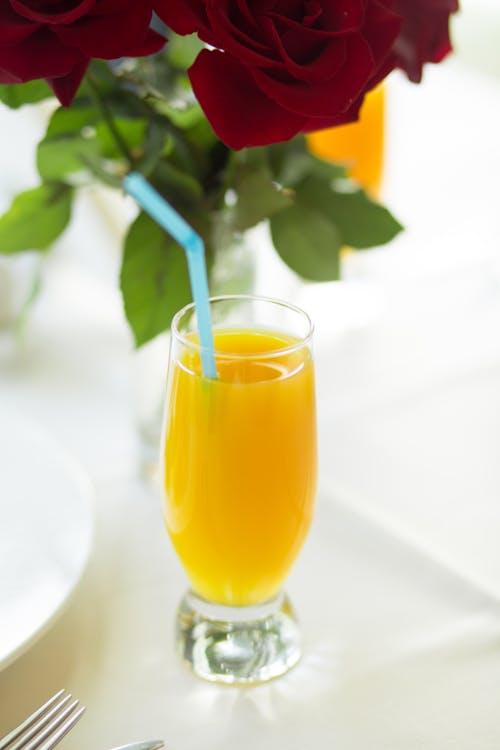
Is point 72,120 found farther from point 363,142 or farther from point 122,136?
point 363,142

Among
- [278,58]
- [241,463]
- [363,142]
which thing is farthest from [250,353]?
[363,142]

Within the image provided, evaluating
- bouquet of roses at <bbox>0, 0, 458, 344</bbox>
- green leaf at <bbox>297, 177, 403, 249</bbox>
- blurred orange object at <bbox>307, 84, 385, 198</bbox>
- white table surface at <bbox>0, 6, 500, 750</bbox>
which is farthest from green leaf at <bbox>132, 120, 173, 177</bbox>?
blurred orange object at <bbox>307, 84, 385, 198</bbox>

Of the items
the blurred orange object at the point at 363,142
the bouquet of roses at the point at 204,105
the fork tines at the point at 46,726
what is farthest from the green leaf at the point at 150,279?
the blurred orange object at the point at 363,142

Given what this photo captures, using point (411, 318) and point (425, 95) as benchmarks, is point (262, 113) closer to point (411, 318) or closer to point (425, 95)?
point (411, 318)

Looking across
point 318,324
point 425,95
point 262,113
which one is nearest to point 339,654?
point 262,113

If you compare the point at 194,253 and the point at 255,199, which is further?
the point at 255,199

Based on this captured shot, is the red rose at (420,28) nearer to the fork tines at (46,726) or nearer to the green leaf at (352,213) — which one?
the green leaf at (352,213)
